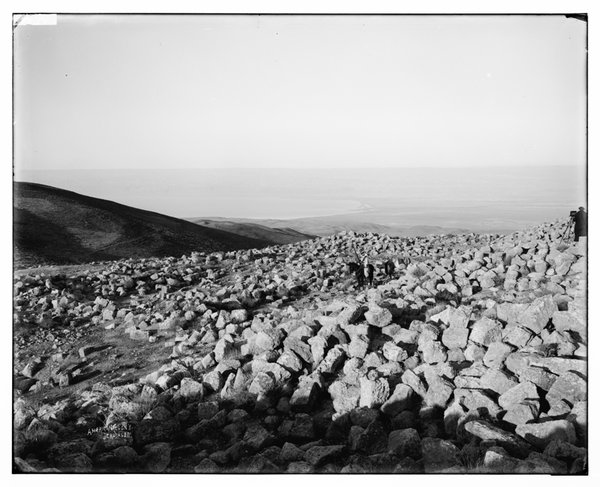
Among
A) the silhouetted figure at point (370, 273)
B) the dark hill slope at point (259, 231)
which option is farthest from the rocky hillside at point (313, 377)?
the dark hill slope at point (259, 231)

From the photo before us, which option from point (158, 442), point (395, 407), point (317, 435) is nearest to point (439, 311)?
point (395, 407)

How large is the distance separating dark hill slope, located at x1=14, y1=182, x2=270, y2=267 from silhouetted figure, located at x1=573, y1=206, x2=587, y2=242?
26.0 feet

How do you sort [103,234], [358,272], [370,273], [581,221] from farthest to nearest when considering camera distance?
[103,234], [358,272], [370,273], [581,221]

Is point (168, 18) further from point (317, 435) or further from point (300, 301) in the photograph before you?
point (317, 435)

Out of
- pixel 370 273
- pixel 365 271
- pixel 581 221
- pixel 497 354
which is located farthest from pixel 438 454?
pixel 365 271

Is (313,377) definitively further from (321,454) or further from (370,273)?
(370,273)

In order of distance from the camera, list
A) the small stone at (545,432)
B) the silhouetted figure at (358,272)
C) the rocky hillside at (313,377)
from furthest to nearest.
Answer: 1. the silhouetted figure at (358,272)
2. the rocky hillside at (313,377)
3. the small stone at (545,432)

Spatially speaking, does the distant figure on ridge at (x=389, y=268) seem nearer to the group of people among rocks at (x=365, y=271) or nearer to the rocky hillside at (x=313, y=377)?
the group of people among rocks at (x=365, y=271)

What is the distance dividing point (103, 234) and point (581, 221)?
36.6 feet

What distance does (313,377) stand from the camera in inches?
269

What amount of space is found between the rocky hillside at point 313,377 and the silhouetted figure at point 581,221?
0.50 meters

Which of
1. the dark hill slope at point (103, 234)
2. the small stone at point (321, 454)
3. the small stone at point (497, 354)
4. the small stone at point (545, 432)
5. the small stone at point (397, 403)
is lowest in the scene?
the small stone at point (321, 454)

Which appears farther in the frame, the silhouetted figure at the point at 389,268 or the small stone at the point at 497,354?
the silhouetted figure at the point at 389,268

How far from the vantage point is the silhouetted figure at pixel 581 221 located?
786cm
